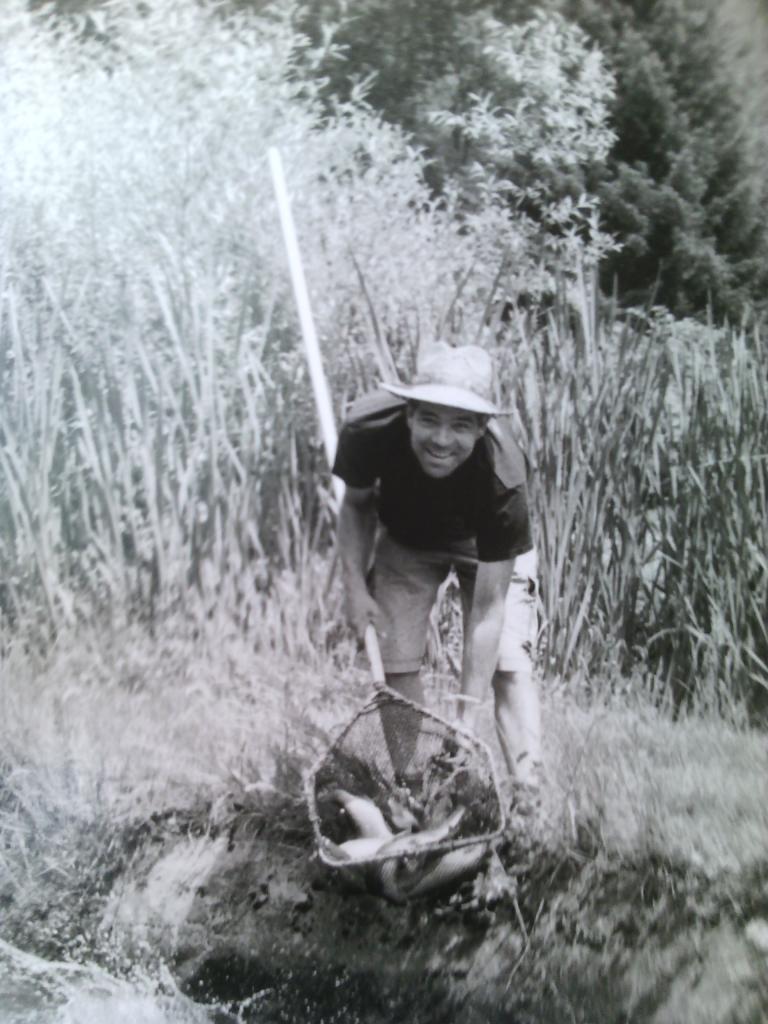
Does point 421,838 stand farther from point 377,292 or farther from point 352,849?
point 377,292

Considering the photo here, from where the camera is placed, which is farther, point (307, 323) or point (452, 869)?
point (307, 323)

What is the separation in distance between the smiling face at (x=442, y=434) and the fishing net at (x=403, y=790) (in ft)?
1.11

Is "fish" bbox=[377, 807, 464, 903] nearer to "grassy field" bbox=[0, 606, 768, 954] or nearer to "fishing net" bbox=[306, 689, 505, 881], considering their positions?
"fishing net" bbox=[306, 689, 505, 881]

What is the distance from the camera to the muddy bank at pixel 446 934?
1.51 meters

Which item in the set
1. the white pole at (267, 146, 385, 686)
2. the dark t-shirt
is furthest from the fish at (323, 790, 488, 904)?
the dark t-shirt

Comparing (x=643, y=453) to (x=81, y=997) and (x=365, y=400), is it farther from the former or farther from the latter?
(x=81, y=997)

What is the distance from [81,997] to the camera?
1.67m

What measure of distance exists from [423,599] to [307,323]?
0.44 metres

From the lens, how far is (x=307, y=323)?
170 cm

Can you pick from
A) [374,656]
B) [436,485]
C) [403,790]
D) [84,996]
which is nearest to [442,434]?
[436,485]

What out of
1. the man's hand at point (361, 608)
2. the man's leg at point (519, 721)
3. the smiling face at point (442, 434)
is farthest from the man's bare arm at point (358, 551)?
the man's leg at point (519, 721)

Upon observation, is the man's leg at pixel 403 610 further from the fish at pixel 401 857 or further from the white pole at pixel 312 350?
the fish at pixel 401 857

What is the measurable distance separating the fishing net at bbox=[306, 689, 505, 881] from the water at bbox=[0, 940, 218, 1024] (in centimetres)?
30

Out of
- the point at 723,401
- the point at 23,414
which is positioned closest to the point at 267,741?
the point at 23,414
